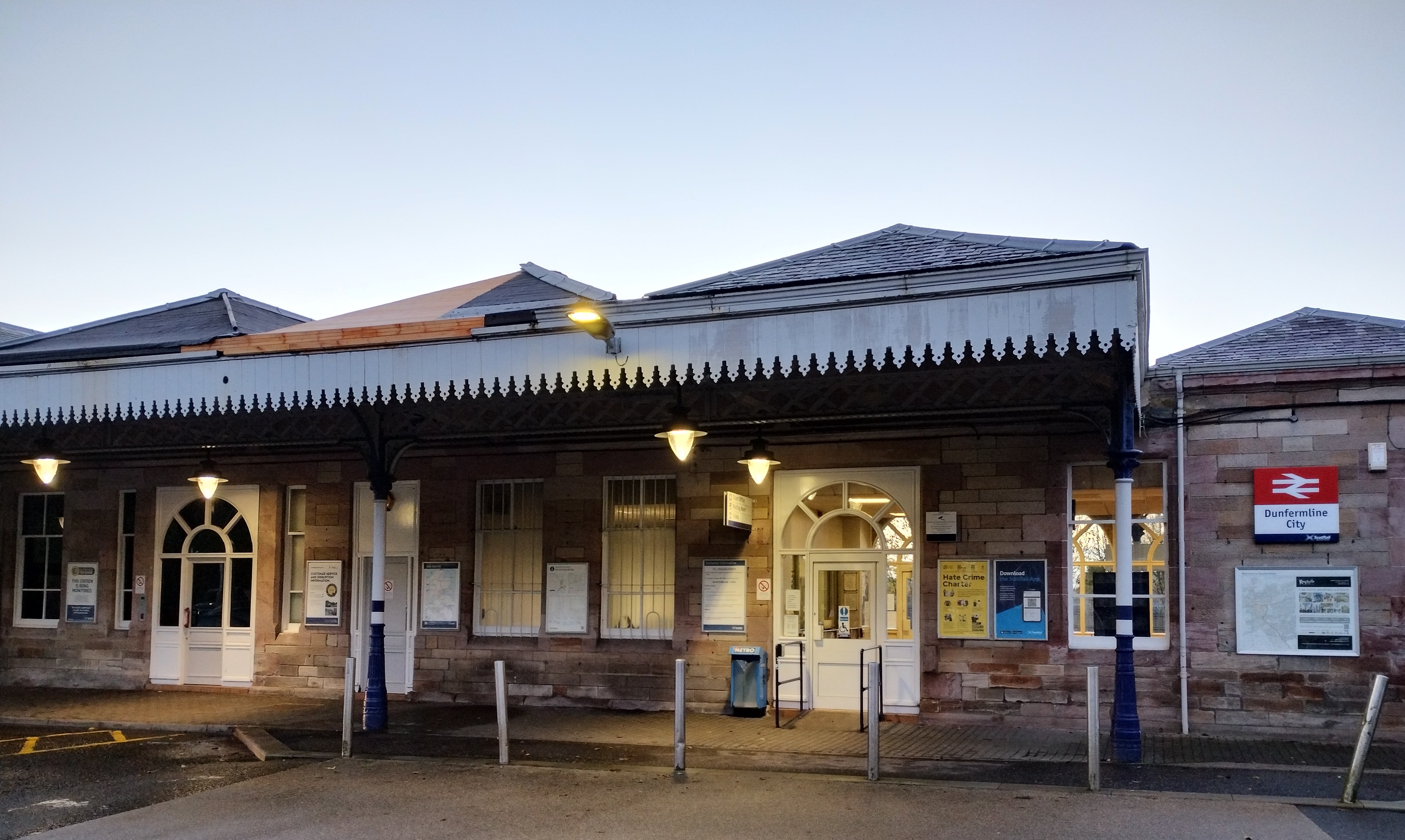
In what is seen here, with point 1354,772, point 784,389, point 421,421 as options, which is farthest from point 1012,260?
point 421,421

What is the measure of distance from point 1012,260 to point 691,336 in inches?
106

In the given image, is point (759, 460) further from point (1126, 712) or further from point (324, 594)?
point (324, 594)

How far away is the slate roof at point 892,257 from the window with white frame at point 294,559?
25.3 ft

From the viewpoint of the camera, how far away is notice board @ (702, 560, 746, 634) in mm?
14586

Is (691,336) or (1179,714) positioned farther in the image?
(1179,714)

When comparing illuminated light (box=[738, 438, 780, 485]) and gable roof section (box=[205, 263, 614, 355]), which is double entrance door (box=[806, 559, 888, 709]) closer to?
illuminated light (box=[738, 438, 780, 485])

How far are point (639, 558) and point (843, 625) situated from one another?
272cm

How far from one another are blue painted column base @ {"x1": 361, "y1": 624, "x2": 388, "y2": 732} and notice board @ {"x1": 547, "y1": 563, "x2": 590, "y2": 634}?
8.52ft

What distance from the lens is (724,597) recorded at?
48.1 feet

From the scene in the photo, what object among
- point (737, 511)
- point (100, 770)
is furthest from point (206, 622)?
point (737, 511)

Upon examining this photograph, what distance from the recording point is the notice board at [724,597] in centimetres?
1459

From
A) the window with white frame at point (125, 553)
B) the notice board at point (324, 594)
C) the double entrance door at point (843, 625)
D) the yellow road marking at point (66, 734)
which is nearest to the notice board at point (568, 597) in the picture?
the double entrance door at point (843, 625)

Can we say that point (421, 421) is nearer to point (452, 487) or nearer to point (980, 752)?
point (452, 487)

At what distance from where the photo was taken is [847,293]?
9.67 m
